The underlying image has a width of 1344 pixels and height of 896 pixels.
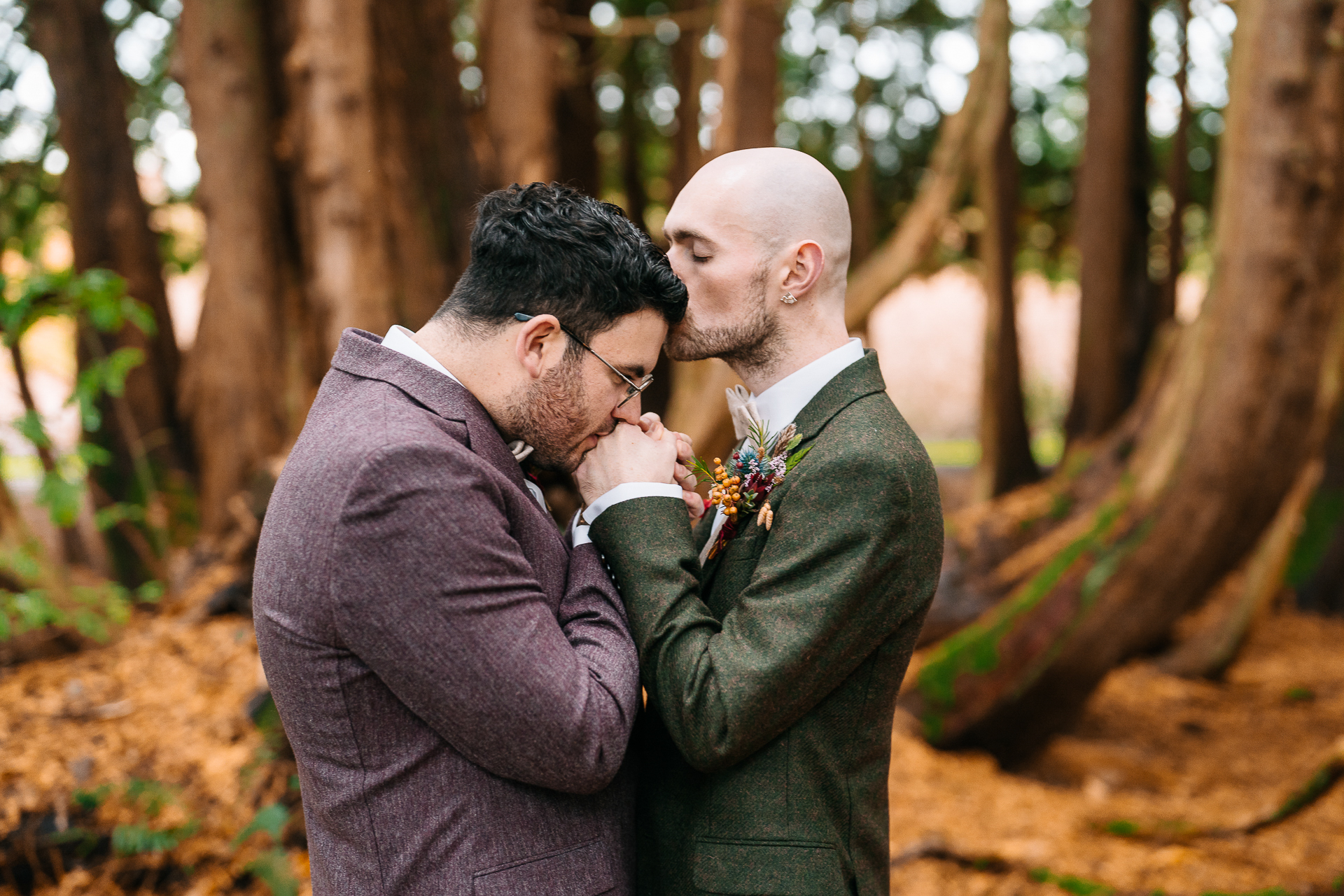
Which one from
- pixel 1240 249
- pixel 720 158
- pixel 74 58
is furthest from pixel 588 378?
pixel 74 58

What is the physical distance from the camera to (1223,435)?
459 centimetres

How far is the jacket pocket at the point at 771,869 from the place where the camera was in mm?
1713

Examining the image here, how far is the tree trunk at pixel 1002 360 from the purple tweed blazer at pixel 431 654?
8190 millimetres

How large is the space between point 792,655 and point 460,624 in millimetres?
538

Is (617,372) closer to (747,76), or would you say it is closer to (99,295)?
(99,295)

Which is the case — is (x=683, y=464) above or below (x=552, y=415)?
below

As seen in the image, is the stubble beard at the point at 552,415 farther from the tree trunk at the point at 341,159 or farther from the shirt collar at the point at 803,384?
the tree trunk at the point at 341,159

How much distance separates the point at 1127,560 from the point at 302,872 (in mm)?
4123

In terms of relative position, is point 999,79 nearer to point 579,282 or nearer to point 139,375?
point 579,282

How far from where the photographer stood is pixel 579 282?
170 cm

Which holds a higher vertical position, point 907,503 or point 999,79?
point 999,79

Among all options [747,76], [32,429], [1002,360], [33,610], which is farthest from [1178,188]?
[33,610]

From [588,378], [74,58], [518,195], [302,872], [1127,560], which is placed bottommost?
[302,872]

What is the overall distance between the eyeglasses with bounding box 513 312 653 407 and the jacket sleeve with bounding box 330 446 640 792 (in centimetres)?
30
